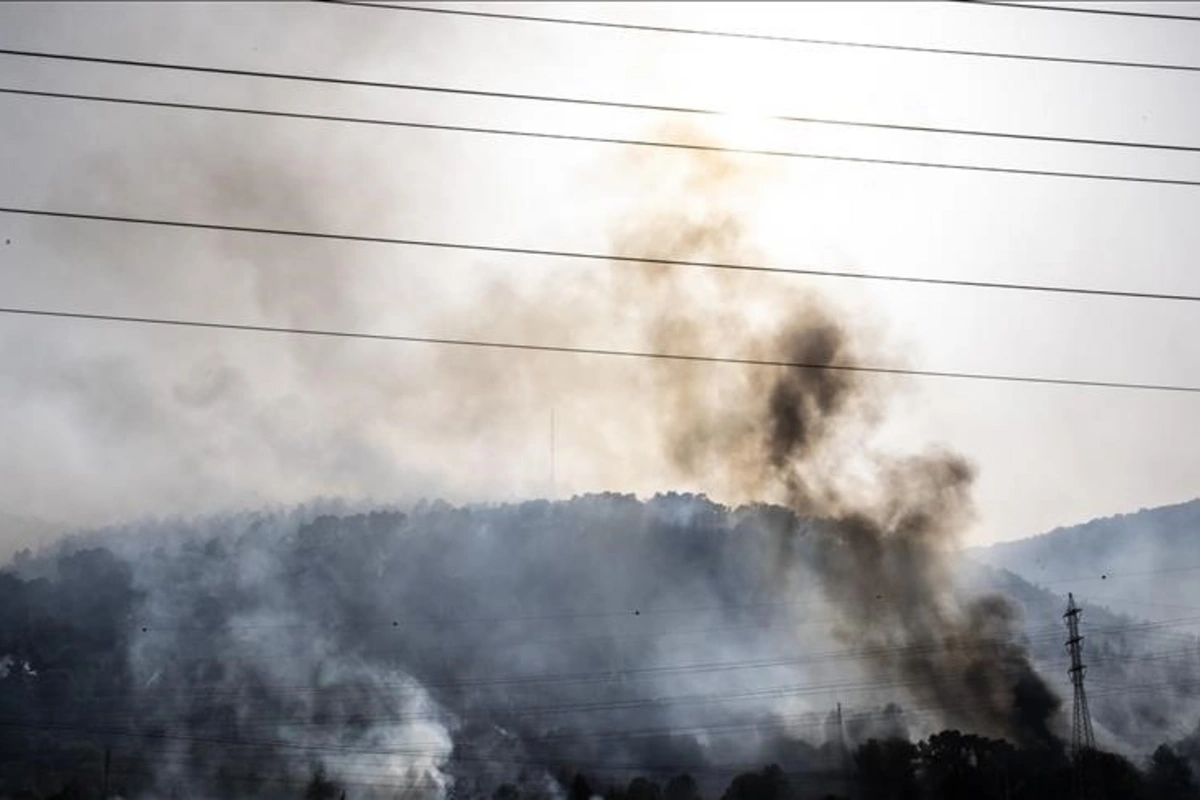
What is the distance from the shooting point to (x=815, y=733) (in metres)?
128

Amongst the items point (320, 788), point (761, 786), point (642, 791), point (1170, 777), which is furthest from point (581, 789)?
point (1170, 777)

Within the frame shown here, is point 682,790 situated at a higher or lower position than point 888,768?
lower

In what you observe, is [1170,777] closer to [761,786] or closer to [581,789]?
[761,786]

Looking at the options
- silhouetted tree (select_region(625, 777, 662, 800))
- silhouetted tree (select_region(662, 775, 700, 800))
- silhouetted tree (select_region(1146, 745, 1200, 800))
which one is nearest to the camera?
silhouetted tree (select_region(1146, 745, 1200, 800))

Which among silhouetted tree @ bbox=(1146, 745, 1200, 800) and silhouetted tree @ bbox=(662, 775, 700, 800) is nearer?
silhouetted tree @ bbox=(1146, 745, 1200, 800)

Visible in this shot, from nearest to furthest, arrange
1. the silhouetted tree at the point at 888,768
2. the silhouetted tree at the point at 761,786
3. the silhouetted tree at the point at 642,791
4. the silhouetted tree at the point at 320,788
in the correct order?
the silhouetted tree at the point at 888,768 < the silhouetted tree at the point at 761,786 < the silhouetted tree at the point at 642,791 < the silhouetted tree at the point at 320,788

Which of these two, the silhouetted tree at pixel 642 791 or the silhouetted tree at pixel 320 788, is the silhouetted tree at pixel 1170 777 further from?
the silhouetted tree at pixel 320 788

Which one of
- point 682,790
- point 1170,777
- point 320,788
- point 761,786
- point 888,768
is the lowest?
point 682,790

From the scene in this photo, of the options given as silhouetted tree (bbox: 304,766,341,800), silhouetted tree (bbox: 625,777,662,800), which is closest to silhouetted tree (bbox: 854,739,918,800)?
silhouetted tree (bbox: 625,777,662,800)

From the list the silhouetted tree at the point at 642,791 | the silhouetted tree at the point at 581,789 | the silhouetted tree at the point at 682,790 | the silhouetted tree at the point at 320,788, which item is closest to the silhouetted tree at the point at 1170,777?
the silhouetted tree at the point at 682,790

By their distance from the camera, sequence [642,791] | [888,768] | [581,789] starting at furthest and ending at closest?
[581,789], [642,791], [888,768]

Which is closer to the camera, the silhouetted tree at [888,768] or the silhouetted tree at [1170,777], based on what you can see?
the silhouetted tree at [888,768]

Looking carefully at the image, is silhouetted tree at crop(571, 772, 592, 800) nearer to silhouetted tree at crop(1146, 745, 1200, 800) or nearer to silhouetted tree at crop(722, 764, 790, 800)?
silhouetted tree at crop(722, 764, 790, 800)

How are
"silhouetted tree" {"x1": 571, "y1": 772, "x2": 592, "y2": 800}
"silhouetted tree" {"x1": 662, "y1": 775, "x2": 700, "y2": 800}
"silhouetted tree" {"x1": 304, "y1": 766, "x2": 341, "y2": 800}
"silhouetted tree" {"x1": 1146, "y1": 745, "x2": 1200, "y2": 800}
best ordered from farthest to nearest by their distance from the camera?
1. "silhouetted tree" {"x1": 571, "y1": 772, "x2": 592, "y2": 800}
2. "silhouetted tree" {"x1": 304, "y1": 766, "x2": 341, "y2": 800}
3. "silhouetted tree" {"x1": 662, "y1": 775, "x2": 700, "y2": 800}
4. "silhouetted tree" {"x1": 1146, "y1": 745, "x2": 1200, "y2": 800}
